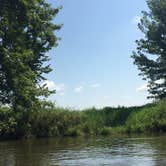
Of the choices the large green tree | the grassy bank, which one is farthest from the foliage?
the large green tree

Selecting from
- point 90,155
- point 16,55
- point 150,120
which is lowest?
point 90,155

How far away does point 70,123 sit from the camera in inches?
1523

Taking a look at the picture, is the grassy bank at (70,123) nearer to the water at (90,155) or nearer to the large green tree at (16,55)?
the large green tree at (16,55)

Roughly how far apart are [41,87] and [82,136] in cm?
796

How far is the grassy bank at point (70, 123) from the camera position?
3659 cm

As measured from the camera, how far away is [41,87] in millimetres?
42906

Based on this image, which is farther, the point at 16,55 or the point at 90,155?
the point at 16,55

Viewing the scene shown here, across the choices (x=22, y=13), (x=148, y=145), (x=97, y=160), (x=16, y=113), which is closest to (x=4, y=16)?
(x=22, y=13)

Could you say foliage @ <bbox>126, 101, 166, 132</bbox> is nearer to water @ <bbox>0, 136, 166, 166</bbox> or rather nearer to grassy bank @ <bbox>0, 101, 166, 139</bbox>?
grassy bank @ <bbox>0, 101, 166, 139</bbox>

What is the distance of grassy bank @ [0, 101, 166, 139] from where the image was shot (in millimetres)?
36594

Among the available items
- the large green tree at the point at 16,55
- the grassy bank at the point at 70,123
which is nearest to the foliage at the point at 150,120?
the grassy bank at the point at 70,123

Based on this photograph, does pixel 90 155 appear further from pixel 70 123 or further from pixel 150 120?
pixel 70 123

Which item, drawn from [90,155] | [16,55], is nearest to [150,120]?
[16,55]

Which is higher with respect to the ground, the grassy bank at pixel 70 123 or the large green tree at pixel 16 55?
the large green tree at pixel 16 55
